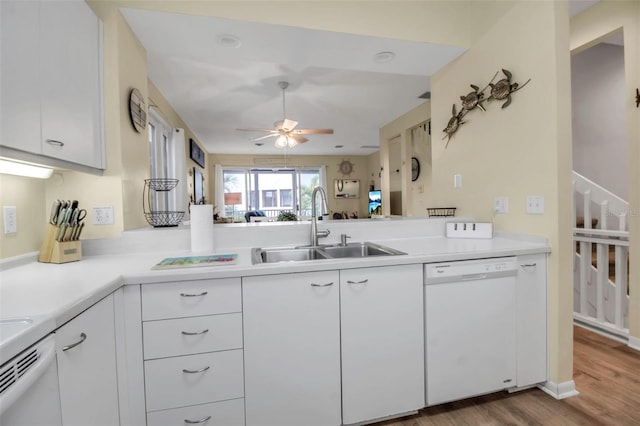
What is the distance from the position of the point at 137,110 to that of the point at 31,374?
168 centimetres

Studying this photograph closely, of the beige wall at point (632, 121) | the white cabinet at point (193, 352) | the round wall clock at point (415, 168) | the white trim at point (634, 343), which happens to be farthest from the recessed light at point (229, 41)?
the round wall clock at point (415, 168)

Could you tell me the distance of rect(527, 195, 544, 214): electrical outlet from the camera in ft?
5.74

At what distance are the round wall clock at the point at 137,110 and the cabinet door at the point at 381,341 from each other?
162cm

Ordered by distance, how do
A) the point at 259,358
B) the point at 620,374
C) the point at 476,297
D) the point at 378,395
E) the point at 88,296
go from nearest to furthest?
1. the point at 88,296
2. the point at 259,358
3. the point at 378,395
4. the point at 476,297
5. the point at 620,374

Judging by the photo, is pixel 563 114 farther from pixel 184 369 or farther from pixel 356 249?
pixel 184 369

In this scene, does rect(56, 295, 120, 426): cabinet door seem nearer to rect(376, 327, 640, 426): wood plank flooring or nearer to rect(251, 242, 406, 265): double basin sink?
rect(251, 242, 406, 265): double basin sink

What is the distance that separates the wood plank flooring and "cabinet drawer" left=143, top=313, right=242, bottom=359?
914 millimetres

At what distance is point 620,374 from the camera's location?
6.13 ft

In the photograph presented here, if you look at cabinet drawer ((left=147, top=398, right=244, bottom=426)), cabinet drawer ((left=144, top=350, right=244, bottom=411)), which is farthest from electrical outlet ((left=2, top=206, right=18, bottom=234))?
cabinet drawer ((left=147, top=398, right=244, bottom=426))

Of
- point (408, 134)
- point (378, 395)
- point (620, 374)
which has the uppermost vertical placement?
point (408, 134)

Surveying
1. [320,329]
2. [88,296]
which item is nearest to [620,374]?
[320,329]

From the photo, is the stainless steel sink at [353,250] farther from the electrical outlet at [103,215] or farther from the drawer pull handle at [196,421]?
the electrical outlet at [103,215]

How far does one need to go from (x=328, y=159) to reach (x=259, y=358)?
7.98m

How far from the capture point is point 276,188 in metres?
9.13
